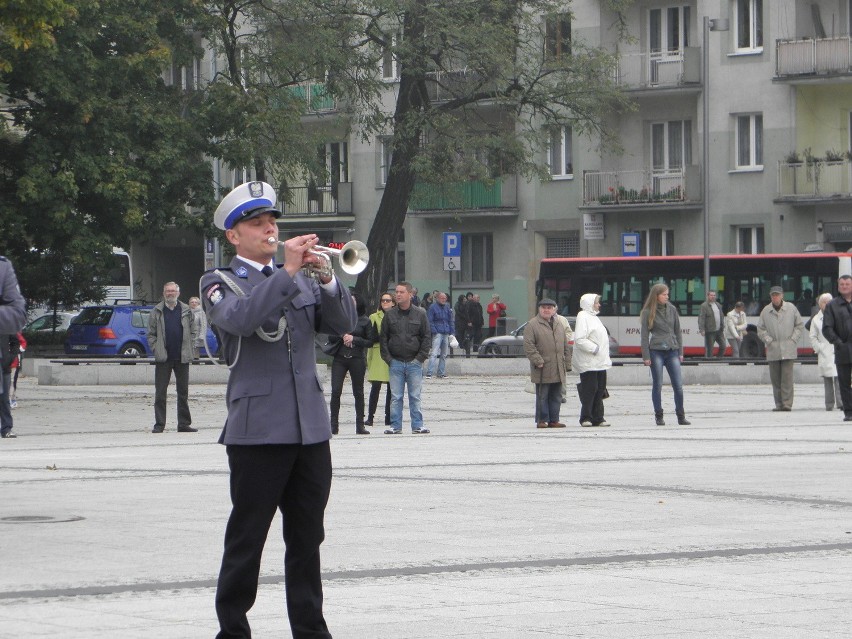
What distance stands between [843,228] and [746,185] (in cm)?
330

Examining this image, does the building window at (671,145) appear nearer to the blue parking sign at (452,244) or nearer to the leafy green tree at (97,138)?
the blue parking sign at (452,244)

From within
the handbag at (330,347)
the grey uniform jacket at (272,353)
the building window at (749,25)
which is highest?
the building window at (749,25)

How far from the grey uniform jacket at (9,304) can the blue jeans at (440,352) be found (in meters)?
27.3

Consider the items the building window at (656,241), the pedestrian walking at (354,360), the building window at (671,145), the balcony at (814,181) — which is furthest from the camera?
the building window at (656,241)

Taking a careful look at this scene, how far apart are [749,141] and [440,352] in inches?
657

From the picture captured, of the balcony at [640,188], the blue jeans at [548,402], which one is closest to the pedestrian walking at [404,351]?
A: the blue jeans at [548,402]

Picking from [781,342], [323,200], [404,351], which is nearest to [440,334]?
[781,342]

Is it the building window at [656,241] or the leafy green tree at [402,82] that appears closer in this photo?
the leafy green tree at [402,82]

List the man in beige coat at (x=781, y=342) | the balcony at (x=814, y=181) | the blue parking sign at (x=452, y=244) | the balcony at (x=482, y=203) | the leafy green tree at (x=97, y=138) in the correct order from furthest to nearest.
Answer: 1. the balcony at (x=482, y=203)
2. the balcony at (x=814, y=181)
3. the blue parking sign at (x=452, y=244)
4. the leafy green tree at (x=97, y=138)
5. the man in beige coat at (x=781, y=342)

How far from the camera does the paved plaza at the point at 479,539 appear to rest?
7551 millimetres

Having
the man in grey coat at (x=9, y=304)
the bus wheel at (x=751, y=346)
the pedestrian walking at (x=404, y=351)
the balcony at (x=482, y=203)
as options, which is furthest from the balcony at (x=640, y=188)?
the man in grey coat at (x=9, y=304)

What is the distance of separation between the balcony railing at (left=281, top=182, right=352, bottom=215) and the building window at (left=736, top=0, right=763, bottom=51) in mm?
15338

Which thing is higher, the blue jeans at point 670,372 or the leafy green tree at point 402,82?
the leafy green tree at point 402,82

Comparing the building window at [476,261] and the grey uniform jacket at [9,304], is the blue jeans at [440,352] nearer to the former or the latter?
the building window at [476,261]
